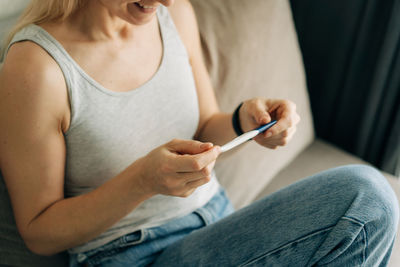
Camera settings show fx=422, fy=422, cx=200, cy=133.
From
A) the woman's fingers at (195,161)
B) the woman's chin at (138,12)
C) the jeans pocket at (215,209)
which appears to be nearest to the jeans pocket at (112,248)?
the jeans pocket at (215,209)

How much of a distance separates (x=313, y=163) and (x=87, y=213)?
734 millimetres

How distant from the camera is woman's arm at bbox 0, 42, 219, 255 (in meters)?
0.63

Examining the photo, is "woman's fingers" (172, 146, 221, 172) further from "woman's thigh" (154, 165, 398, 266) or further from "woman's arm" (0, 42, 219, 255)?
"woman's thigh" (154, 165, 398, 266)

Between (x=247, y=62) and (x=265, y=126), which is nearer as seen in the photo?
(x=265, y=126)

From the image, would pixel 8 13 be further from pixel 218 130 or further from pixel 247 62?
pixel 247 62

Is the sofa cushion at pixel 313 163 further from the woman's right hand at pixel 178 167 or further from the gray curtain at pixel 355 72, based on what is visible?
the woman's right hand at pixel 178 167

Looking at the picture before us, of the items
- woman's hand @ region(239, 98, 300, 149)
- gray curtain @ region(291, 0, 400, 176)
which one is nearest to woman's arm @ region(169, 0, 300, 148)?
woman's hand @ region(239, 98, 300, 149)

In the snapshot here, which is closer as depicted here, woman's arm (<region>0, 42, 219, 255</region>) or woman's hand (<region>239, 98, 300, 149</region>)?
woman's arm (<region>0, 42, 219, 255</region>)

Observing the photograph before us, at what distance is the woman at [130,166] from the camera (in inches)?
25.5

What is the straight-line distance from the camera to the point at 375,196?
0.69 m

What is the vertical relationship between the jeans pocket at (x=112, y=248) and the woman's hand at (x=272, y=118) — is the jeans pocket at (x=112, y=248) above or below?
below

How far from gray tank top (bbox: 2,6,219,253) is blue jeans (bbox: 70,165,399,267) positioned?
54 mm

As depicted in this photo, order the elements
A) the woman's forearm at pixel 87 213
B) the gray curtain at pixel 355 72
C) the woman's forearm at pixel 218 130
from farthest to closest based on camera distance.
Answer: the gray curtain at pixel 355 72
the woman's forearm at pixel 218 130
the woman's forearm at pixel 87 213

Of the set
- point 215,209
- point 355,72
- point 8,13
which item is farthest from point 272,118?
point 355,72
